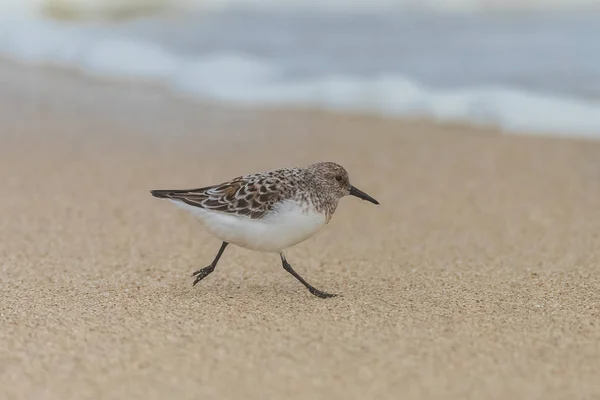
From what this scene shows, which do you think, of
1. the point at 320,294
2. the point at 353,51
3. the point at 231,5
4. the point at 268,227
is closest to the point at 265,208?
the point at 268,227

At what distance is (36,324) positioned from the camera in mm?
3219

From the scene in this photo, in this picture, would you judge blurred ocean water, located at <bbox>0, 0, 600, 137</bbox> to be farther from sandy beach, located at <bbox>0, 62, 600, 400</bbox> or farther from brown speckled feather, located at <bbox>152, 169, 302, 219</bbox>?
brown speckled feather, located at <bbox>152, 169, 302, 219</bbox>

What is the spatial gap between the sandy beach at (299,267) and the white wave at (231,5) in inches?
186

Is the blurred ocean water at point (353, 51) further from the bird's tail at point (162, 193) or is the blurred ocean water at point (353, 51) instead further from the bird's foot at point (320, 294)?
the bird's tail at point (162, 193)

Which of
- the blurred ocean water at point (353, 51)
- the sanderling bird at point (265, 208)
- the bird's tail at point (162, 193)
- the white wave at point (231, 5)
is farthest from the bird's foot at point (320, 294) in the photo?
the white wave at point (231, 5)

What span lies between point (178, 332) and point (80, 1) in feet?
37.6

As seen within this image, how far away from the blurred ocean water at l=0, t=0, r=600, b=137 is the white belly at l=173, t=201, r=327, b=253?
3.63 meters

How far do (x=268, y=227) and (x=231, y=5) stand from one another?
982 cm

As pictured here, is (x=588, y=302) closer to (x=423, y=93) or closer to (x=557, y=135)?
(x=557, y=135)

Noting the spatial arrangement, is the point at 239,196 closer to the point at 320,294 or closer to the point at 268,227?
the point at 268,227

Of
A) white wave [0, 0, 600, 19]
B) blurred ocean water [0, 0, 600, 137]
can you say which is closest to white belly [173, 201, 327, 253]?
blurred ocean water [0, 0, 600, 137]

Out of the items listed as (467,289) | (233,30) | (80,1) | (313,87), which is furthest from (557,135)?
(80,1)

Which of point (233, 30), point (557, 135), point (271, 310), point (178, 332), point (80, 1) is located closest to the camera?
point (178, 332)

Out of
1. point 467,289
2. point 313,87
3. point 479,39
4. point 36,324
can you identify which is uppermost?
point 479,39
